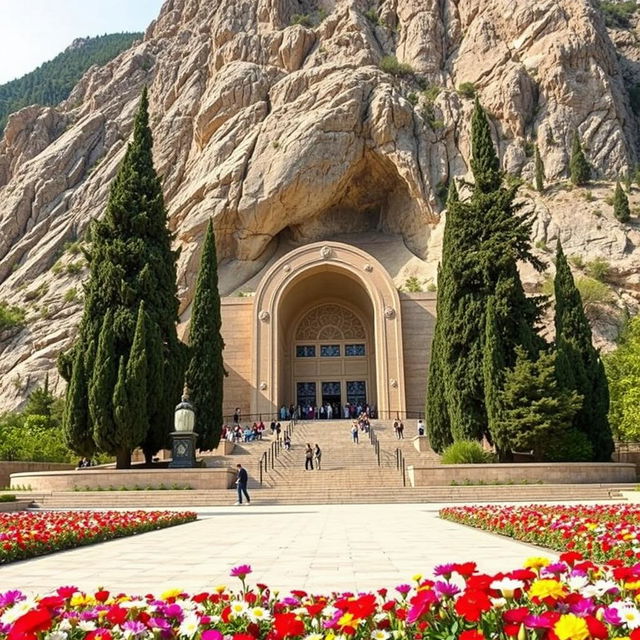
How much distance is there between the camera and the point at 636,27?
57.2 m

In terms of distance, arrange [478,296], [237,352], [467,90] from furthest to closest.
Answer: [467,90] → [237,352] → [478,296]

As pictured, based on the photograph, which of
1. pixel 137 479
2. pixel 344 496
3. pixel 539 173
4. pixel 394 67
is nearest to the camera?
pixel 344 496

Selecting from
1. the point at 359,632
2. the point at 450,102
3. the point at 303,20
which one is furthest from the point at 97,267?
the point at 303,20

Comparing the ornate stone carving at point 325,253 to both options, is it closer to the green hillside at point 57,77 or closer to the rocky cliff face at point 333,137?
the rocky cliff face at point 333,137

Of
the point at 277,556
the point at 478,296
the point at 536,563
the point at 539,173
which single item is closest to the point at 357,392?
the point at 478,296

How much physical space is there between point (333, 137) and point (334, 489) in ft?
96.2

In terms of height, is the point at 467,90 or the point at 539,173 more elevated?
the point at 467,90

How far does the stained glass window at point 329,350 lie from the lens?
3747 cm

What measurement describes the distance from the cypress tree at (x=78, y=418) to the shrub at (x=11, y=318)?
28.4 meters

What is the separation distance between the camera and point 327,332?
38031 millimetres

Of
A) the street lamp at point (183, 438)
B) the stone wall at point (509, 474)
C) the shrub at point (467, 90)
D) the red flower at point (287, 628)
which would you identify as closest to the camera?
the red flower at point (287, 628)

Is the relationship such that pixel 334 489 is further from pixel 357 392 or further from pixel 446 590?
pixel 357 392

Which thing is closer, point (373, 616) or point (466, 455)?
point (373, 616)

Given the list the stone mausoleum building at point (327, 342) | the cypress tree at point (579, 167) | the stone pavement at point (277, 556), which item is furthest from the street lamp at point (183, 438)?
the cypress tree at point (579, 167)
